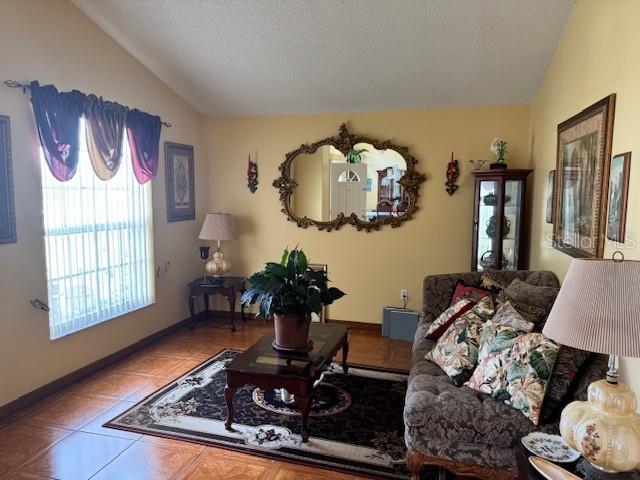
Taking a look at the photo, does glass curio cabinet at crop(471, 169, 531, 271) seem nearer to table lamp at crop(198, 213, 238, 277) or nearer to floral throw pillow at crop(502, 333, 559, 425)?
floral throw pillow at crop(502, 333, 559, 425)

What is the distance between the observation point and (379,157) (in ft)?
15.1

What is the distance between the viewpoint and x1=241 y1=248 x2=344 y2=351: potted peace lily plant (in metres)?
2.71

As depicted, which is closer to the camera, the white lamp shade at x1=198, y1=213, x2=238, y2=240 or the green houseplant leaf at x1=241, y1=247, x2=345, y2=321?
the green houseplant leaf at x1=241, y1=247, x2=345, y2=321

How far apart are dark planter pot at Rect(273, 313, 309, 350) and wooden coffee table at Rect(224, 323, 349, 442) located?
0.23ft

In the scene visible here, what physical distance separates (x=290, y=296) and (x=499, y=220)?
2.29 metres

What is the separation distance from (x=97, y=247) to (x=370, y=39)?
274 centimetres

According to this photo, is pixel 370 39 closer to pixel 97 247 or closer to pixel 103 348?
pixel 97 247

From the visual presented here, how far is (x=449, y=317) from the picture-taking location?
9.84 feet

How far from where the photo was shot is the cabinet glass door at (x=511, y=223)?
3992mm

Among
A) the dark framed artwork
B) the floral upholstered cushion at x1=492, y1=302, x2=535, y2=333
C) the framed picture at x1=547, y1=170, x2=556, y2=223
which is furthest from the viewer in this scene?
the framed picture at x1=547, y1=170, x2=556, y2=223

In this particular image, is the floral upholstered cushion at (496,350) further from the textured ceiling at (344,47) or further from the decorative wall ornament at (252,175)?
the decorative wall ornament at (252,175)

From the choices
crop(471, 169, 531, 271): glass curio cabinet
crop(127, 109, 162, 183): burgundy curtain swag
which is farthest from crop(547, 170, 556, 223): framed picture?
crop(127, 109, 162, 183): burgundy curtain swag

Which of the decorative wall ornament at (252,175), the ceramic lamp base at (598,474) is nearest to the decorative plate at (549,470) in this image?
the ceramic lamp base at (598,474)

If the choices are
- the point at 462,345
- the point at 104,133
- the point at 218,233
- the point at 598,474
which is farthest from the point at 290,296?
the point at 218,233
